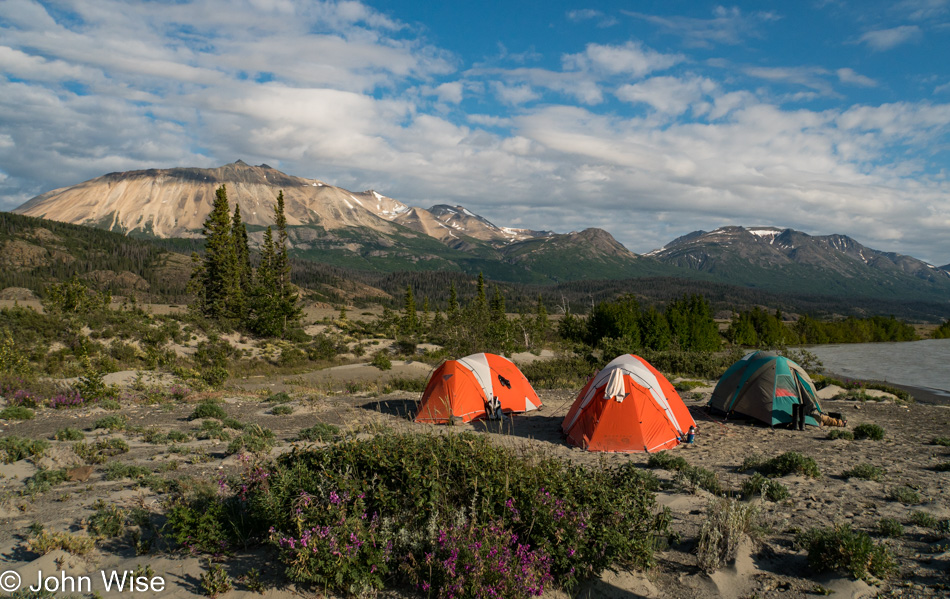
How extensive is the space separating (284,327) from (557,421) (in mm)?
34207

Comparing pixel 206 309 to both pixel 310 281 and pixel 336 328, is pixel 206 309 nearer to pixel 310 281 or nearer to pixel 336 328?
pixel 336 328

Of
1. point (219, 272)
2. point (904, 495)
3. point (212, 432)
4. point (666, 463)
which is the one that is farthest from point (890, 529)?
point (219, 272)

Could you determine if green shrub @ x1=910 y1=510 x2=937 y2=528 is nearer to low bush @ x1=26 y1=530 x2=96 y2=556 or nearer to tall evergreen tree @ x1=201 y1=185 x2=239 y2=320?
low bush @ x1=26 y1=530 x2=96 y2=556

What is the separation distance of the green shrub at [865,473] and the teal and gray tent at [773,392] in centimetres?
468

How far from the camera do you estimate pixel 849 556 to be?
5109 mm

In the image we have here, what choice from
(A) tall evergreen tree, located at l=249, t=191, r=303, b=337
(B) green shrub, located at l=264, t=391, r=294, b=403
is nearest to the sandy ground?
(B) green shrub, located at l=264, t=391, r=294, b=403

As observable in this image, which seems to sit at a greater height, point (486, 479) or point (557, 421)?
point (486, 479)

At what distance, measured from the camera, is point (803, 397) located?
1354 centimetres

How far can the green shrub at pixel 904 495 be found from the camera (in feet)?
24.2

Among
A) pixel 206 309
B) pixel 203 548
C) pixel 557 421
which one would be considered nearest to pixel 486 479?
pixel 203 548

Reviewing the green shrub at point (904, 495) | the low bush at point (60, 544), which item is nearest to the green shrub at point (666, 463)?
the green shrub at point (904, 495)

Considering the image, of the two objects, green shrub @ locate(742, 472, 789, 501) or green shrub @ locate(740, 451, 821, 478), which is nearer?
green shrub @ locate(742, 472, 789, 501)

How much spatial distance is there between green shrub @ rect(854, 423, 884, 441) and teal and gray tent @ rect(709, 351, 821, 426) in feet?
4.19

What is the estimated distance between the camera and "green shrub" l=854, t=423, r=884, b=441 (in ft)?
39.6
